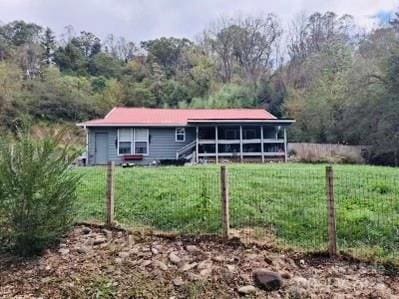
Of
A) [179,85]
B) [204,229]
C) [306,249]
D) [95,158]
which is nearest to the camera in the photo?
[306,249]

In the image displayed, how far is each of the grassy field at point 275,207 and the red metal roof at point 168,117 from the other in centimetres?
1276

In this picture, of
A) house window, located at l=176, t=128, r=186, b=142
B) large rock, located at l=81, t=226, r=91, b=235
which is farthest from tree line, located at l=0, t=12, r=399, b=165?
large rock, located at l=81, t=226, r=91, b=235

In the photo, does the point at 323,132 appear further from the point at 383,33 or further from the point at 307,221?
the point at 307,221

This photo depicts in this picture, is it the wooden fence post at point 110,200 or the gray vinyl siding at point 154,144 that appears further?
the gray vinyl siding at point 154,144

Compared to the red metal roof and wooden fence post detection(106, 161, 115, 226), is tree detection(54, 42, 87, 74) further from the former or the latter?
wooden fence post detection(106, 161, 115, 226)

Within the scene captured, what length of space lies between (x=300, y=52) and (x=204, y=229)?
3802cm

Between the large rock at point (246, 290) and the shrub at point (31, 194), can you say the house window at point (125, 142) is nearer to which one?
the shrub at point (31, 194)

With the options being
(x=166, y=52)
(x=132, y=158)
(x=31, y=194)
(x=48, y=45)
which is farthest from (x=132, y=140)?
(x=48, y=45)

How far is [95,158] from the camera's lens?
2248 cm

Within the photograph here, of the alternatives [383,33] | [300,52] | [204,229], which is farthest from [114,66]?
[204,229]

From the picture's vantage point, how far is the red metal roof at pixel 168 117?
22095mm

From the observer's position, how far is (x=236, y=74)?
42.1 m

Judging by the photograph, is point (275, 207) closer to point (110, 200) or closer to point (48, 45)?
point (110, 200)

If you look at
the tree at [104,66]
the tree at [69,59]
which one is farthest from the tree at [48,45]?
the tree at [104,66]
